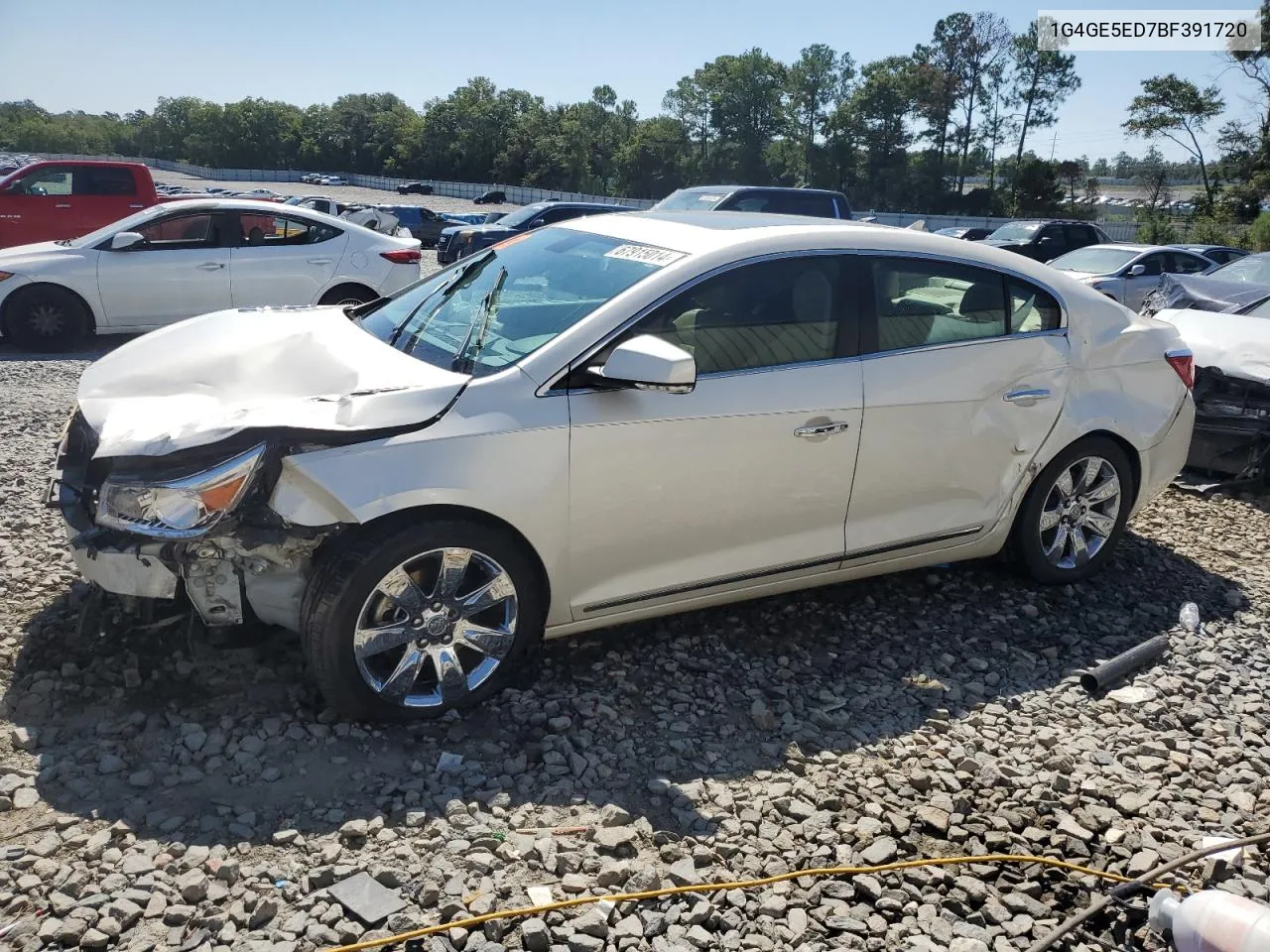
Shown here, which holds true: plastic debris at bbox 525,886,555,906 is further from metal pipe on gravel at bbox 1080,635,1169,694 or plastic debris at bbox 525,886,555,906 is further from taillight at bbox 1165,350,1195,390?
taillight at bbox 1165,350,1195,390

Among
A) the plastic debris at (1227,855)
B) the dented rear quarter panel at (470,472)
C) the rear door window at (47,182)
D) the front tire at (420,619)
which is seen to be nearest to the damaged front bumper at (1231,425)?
the plastic debris at (1227,855)

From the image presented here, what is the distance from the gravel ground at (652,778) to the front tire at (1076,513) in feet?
0.89

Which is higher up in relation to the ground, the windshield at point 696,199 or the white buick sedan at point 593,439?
the windshield at point 696,199

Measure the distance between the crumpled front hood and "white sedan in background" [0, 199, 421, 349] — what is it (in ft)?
20.3

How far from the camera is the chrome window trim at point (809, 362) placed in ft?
11.6

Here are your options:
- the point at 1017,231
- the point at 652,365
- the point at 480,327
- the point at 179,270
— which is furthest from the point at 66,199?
the point at 1017,231

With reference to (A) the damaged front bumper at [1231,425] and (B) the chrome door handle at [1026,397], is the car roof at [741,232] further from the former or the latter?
(A) the damaged front bumper at [1231,425]

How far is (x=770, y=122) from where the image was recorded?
87.4 meters

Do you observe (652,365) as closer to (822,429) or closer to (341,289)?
(822,429)

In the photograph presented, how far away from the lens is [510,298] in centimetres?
405

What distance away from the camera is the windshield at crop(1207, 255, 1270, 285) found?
9.13m

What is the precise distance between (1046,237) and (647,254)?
1858 cm

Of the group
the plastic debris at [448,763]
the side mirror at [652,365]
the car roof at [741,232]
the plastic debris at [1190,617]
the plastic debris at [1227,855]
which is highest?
the car roof at [741,232]

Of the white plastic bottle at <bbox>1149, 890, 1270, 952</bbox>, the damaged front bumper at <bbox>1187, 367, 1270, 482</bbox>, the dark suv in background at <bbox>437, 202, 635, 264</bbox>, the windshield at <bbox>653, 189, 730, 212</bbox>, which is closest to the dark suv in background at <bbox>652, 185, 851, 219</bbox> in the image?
the windshield at <bbox>653, 189, 730, 212</bbox>
